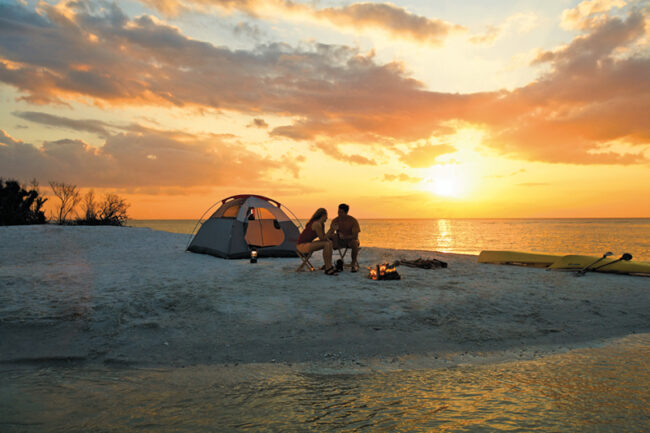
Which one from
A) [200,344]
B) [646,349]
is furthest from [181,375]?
[646,349]

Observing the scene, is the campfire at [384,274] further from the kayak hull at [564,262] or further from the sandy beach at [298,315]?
the kayak hull at [564,262]

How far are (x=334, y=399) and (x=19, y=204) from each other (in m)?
33.6

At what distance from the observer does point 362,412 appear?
172 inches

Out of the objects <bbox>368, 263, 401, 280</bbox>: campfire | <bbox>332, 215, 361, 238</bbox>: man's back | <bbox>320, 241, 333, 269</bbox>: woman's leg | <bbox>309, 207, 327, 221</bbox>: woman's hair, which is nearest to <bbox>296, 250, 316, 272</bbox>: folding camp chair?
<bbox>320, 241, 333, 269</bbox>: woman's leg

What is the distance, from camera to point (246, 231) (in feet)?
52.1

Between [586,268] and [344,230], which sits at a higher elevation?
[344,230]

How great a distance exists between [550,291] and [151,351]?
29.7ft

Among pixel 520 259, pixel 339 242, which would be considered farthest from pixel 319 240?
pixel 520 259

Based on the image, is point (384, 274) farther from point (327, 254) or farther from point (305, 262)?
point (305, 262)

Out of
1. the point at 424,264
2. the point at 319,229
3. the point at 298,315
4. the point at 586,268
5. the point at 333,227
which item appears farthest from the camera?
the point at 424,264

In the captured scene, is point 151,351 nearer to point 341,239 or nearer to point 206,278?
point 206,278

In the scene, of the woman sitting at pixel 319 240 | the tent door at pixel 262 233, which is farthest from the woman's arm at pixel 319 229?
the tent door at pixel 262 233

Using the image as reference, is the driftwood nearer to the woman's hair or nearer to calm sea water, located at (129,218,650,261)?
the woman's hair

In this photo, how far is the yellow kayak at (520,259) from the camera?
14.3 m
